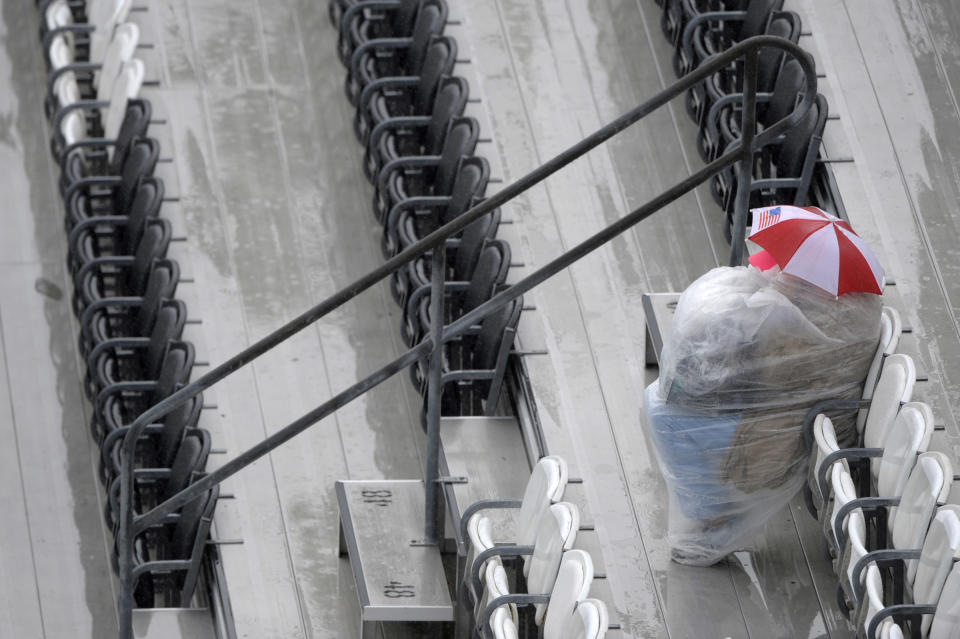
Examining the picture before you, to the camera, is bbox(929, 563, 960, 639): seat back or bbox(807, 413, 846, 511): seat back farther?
bbox(807, 413, 846, 511): seat back

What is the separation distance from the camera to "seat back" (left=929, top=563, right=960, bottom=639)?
10.9 feet

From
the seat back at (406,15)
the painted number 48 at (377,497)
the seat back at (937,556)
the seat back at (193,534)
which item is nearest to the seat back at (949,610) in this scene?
the seat back at (937,556)

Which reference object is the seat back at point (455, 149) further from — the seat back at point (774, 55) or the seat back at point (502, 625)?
the seat back at point (502, 625)

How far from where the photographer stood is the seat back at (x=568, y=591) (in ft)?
11.6

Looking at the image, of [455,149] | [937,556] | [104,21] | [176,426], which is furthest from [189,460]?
[104,21]

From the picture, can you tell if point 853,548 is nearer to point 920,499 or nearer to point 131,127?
point 920,499

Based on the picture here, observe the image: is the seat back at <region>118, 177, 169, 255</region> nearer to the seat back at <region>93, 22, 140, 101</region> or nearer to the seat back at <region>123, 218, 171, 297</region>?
the seat back at <region>123, 218, 171, 297</region>

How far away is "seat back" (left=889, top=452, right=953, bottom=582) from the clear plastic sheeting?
29cm

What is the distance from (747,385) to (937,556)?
0.52 metres

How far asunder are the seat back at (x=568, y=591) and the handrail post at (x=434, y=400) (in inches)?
20.5

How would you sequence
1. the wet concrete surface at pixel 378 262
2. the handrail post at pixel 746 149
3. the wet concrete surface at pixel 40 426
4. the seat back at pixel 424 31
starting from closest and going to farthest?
1. the handrail post at pixel 746 149
2. the wet concrete surface at pixel 378 262
3. the wet concrete surface at pixel 40 426
4. the seat back at pixel 424 31

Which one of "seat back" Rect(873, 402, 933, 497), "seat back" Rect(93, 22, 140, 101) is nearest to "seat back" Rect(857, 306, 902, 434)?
"seat back" Rect(873, 402, 933, 497)

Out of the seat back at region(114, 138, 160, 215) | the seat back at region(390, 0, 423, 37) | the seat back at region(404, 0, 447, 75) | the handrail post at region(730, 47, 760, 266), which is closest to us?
the handrail post at region(730, 47, 760, 266)

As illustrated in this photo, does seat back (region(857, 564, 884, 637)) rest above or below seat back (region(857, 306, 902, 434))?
below
